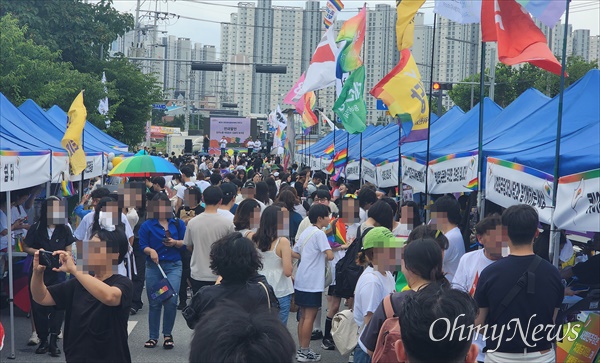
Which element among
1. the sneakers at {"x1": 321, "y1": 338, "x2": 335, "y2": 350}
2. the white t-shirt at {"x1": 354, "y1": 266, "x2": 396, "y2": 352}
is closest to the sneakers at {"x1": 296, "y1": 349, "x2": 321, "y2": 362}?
the sneakers at {"x1": 321, "y1": 338, "x2": 335, "y2": 350}

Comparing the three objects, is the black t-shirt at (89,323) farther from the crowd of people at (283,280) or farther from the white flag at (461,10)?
the white flag at (461,10)

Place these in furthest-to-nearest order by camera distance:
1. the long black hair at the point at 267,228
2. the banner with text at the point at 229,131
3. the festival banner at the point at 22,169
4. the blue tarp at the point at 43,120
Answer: the banner with text at the point at 229,131, the blue tarp at the point at 43,120, the festival banner at the point at 22,169, the long black hair at the point at 267,228

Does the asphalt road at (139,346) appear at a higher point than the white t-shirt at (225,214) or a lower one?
lower

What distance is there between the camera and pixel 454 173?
9.94 metres

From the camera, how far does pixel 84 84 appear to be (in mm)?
22484

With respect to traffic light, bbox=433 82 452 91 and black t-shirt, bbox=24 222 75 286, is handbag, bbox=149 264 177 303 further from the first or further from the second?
traffic light, bbox=433 82 452 91

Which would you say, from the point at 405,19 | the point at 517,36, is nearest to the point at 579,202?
the point at 517,36

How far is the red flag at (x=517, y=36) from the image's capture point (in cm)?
667

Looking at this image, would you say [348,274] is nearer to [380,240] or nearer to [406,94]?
[380,240]

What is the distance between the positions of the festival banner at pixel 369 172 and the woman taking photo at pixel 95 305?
11039mm

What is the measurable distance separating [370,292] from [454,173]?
4.89 m

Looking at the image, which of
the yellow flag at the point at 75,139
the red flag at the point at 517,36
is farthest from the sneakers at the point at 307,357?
the yellow flag at the point at 75,139

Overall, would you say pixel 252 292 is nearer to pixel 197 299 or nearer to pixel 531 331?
pixel 197 299

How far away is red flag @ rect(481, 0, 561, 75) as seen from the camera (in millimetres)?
6668
